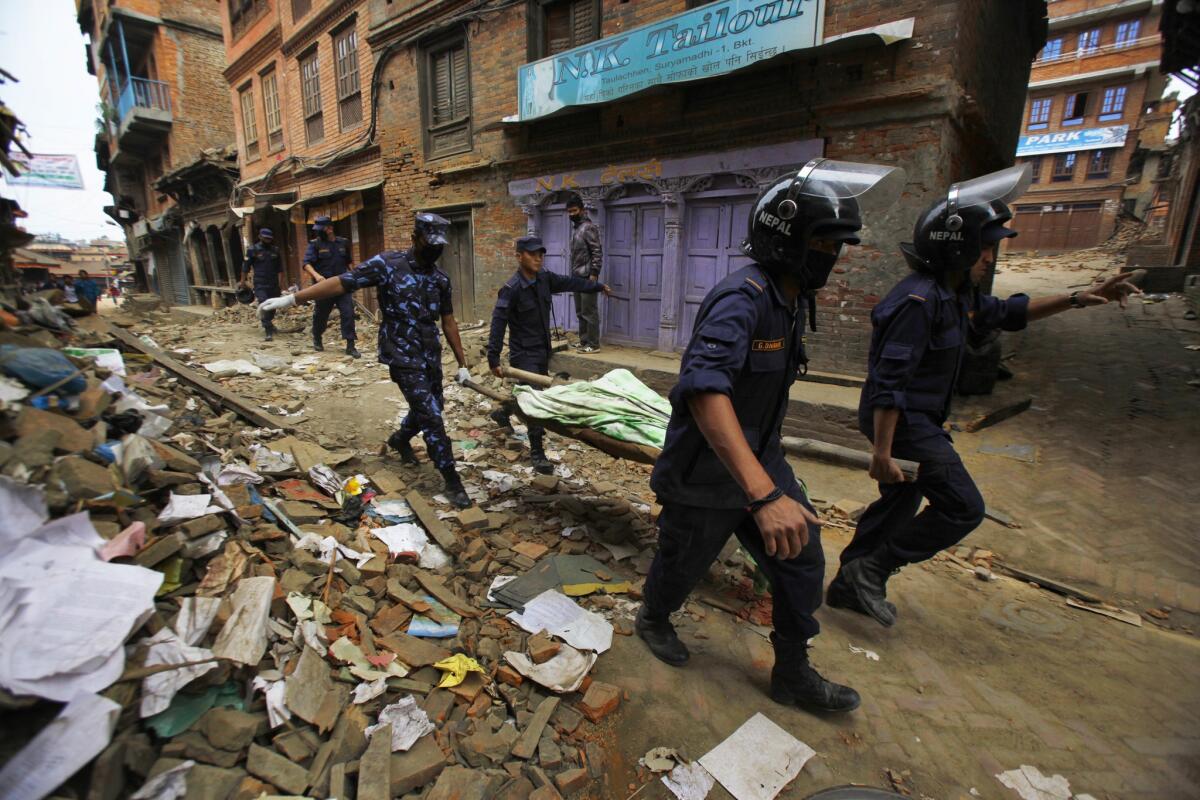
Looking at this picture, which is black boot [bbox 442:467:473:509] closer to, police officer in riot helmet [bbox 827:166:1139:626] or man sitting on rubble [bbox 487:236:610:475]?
man sitting on rubble [bbox 487:236:610:475]

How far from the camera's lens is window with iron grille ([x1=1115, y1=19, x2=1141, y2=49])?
28266 mm

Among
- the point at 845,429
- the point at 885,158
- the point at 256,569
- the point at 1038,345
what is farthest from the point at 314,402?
the point at 1038,345

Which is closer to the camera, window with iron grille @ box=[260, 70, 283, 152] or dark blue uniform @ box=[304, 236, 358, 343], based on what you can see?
dark blue uniform @ box=[304, 236, 358, 343]

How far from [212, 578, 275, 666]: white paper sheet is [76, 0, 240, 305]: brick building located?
21.3 m

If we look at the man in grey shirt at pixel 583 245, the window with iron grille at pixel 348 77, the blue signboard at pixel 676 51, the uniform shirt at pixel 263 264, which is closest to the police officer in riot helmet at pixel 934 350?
the blue signboard at pixel 676 51

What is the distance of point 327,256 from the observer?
9133 mm

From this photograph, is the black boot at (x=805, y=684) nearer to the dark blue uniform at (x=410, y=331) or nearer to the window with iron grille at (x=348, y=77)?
the dark blue uniform at (x=410, y=331)

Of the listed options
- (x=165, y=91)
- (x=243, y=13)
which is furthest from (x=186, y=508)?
(x=165, y=91)

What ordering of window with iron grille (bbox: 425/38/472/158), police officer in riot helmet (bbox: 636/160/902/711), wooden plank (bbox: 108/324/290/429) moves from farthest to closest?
window with iron grille (bbox: 425/38/472/158) < wooden plank (bbox: 108/324/290/429) < police officer in riot helmet (bbox: 636/160/902/711)

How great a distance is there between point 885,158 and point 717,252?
7.54 ft

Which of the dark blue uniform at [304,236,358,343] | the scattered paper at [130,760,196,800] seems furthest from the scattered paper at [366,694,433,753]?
the dark blue uniform at [304,236,358,343]

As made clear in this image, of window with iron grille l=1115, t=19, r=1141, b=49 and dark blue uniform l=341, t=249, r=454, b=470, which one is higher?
window with iron grille l=1115, t=19, r=1141, b=49

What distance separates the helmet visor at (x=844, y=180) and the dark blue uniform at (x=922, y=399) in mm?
679

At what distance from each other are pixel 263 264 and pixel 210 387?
22.9 feet
